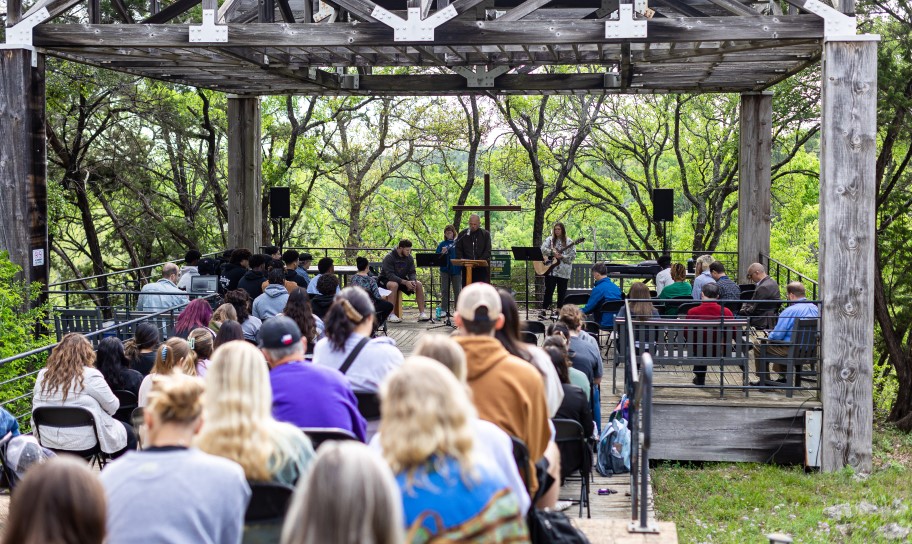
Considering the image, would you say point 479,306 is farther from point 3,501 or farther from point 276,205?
point 276,205

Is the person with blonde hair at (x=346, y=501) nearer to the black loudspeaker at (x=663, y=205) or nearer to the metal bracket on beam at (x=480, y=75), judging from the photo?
the metal bracket on beam at (x=480, y=75)

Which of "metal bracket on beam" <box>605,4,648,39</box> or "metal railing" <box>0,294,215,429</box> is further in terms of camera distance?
"metal bracket on beam" <box>605,4,648,39</box>

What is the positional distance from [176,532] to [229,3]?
894cm

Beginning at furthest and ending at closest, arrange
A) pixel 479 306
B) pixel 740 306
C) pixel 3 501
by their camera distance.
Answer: pixel 740 306 → pixel 3 501 → pixel 479 306

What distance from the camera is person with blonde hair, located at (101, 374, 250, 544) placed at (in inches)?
121

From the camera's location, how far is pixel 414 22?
1022cm

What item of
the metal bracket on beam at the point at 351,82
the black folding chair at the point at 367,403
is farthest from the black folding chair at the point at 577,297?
the black folding chair at the point at 367,403

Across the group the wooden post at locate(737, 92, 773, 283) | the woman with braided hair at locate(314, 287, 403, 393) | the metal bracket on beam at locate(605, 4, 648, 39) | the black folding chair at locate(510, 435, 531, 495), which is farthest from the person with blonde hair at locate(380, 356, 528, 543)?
the wooden post at locate(737, 92, 773, 283)

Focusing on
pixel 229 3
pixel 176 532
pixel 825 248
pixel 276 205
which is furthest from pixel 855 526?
pixel 276 205

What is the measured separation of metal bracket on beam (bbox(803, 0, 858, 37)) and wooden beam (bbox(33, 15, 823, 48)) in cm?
8

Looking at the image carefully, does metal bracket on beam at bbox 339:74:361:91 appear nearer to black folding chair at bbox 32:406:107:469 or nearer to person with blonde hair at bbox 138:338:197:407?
person with blonde hair at bbox 138:338:197:407

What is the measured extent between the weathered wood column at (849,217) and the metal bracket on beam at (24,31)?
752cm

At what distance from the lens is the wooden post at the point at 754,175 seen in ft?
50.5

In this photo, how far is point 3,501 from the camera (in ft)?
21.2
